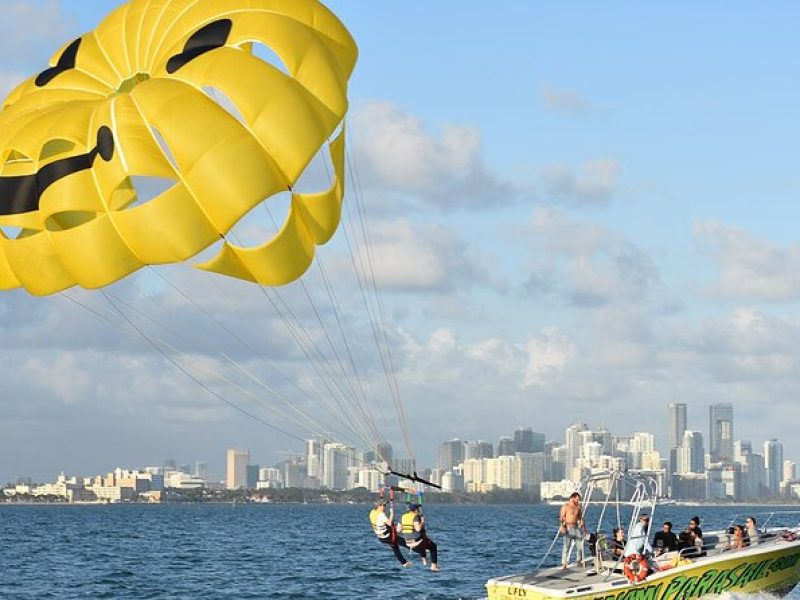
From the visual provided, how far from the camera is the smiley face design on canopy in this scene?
18250mm

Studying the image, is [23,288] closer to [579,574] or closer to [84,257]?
[84,257]

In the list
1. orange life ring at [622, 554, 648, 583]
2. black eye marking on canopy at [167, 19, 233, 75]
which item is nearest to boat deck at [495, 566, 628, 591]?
orange life ring at [622, 554, 648, 583]

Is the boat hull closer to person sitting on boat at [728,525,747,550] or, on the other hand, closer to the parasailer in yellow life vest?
person sitting on boat at [728,525,747,550]

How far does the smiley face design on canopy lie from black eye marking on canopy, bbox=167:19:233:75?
2 cm

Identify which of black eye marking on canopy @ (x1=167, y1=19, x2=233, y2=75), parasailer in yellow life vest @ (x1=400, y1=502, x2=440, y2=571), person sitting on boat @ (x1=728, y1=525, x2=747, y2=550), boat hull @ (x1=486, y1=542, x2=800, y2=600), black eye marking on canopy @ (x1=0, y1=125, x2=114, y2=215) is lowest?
boat hull @ (x1=486, y1=542, x2=800, y2=600)

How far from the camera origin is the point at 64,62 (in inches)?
823

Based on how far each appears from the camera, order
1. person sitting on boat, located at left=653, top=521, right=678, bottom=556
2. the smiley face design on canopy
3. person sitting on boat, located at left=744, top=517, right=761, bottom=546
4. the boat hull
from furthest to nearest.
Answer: person sitting on boat, located at left=744, top=517, right=761, bottom=546 < person sitting on boat, located at left=653, top=521, right=678, bottom=556 < the boat hull < the smiley face design on canopy

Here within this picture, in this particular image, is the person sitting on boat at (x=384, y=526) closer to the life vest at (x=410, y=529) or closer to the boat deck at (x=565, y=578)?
the life vest at (x=410, y=529)

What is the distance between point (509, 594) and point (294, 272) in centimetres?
655

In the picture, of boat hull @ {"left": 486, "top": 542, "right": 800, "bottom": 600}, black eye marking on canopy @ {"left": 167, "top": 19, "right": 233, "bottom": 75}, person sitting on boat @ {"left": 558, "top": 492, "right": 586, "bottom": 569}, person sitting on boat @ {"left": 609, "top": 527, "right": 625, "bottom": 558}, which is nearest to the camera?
black eye marking on canopy @ {"left": 167, "top": 19, "right": 233, "bottom": 75}

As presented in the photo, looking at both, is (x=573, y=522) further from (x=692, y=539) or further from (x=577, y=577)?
(x=692, y=539)

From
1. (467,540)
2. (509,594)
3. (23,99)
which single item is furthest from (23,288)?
(467,540)

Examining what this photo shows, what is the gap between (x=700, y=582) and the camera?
22875mm

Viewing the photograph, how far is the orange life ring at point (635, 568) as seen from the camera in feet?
72.8
